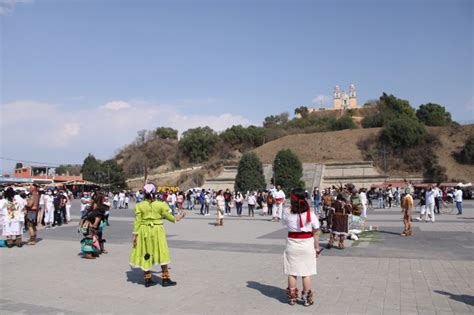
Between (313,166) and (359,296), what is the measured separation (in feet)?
248

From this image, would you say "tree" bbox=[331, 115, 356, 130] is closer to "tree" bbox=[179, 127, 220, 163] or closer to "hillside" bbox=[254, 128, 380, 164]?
"hillside" bbox=[254, 128, 380, 164]

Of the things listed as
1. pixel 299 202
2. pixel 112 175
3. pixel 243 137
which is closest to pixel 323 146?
pixel 243 137

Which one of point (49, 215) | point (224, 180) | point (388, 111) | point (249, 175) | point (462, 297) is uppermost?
point (388, 111)

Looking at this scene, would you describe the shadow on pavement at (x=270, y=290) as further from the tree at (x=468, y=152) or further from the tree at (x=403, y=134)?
the tree at (x=403, y=134)

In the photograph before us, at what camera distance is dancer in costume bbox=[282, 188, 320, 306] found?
693cm

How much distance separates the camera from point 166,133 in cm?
13312

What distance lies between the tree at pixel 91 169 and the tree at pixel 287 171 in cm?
4124

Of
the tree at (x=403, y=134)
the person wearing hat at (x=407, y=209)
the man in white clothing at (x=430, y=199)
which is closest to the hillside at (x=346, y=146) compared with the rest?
the tree at (x=403, y=134)

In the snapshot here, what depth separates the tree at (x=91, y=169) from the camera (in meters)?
96.2

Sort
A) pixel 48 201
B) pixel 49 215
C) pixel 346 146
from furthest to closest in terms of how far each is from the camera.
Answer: pixel 346 146
pixel 49 215
pixel 48 201

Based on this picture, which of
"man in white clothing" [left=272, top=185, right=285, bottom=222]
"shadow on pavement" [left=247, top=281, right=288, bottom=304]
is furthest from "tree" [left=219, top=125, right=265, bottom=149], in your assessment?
"shadow on pavement" [left=247, top=281, right=288, bottom=304]

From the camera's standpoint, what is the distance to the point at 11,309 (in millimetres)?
6824

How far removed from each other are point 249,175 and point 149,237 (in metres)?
53.5

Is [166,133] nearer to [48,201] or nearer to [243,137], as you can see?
[243,137]
